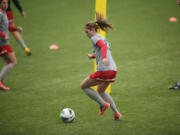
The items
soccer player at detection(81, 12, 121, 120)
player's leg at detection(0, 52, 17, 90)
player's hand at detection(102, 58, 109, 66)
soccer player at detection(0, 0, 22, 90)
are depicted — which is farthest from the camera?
player's leg at detection(0, 52, 17, 90)

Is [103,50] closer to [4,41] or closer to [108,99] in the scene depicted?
[108,99]

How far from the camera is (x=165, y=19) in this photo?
13.9 metres

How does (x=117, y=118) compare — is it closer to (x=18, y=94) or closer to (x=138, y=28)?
(x=18, y=94)

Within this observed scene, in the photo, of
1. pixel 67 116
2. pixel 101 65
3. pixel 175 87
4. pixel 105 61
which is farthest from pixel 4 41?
pixel 175 87

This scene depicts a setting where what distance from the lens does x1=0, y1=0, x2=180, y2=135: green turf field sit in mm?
5395

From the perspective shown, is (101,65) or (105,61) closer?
(105,61)

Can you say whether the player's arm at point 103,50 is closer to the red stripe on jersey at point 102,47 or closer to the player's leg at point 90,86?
the red stripe on jersey at point 102,47

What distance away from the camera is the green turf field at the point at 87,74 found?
17.7 feet

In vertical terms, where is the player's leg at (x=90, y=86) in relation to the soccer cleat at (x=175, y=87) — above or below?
above

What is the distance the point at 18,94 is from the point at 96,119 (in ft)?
7.77

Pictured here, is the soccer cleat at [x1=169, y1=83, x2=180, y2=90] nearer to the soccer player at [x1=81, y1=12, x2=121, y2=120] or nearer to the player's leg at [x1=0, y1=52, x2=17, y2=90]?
the soccer player at [x1=81, y1=12, x2=121, y2=120]

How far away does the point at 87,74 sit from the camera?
8359 millimetres

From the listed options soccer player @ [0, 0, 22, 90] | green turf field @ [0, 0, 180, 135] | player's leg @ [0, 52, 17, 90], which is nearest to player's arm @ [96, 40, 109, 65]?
green turf field @ [0, 0, 180, 135]

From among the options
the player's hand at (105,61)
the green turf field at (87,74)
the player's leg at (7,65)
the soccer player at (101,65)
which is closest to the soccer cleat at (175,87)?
the green turf field at (87,74)
